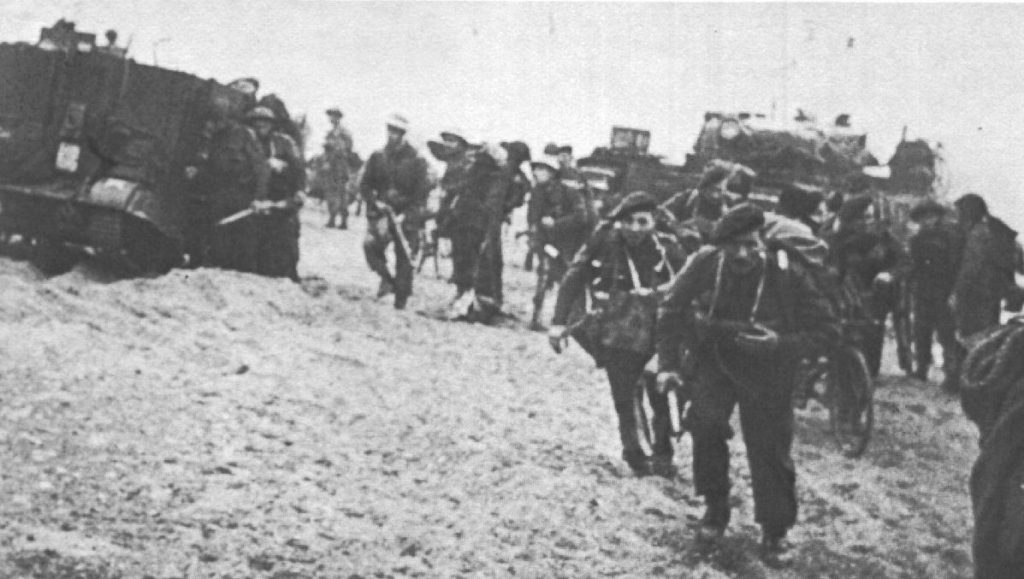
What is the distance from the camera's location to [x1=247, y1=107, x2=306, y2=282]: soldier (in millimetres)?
11789

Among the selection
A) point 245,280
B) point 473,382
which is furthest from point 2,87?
point 473,382

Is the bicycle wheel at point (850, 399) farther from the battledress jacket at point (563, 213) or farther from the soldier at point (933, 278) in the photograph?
the battledress jacket at point (563, 213)

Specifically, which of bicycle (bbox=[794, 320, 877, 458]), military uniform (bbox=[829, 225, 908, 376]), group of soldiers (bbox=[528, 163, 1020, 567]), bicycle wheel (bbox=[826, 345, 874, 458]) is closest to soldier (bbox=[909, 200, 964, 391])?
group of soldiers (bbox=[528, 163, 1020, 567])

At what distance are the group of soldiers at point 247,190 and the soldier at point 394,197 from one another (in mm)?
850

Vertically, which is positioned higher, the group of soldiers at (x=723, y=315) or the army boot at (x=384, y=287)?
the group of soldiers at (x=723, y=315)

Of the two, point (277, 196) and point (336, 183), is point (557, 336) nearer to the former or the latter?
point (277, 196)

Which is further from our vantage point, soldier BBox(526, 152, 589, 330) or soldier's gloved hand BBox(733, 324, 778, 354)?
soldier BBox(526, 152, 589, 330)

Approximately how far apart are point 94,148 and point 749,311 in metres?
7.38

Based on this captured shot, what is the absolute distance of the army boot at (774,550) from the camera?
5832 millimetres

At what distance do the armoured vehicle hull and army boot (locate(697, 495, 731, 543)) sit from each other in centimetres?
660

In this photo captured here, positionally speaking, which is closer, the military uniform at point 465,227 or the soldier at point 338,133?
the military uniform at point 465,227

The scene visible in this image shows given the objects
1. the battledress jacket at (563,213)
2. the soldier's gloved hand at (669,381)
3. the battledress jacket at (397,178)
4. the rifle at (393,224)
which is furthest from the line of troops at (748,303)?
the battledress jacket at (397,178)

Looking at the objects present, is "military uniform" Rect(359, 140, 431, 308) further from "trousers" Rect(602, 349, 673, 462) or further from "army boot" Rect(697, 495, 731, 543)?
"army boot" Rect(697, 495, 731, 543)

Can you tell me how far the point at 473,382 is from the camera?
929 cm
